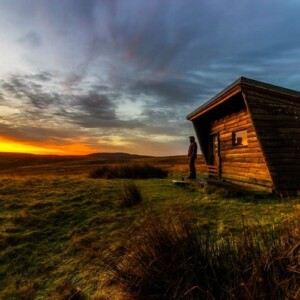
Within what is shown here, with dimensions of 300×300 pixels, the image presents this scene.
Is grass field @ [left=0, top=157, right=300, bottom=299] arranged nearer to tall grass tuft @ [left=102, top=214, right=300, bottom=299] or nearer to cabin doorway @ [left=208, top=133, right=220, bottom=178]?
tall grass tuft @ [left=102, top=214, right=300, bottom=299]

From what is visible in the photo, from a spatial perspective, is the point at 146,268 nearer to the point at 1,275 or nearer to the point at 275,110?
the point at 1,275

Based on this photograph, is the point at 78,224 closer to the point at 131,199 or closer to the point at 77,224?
the point at 77,224

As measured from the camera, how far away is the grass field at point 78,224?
5465mm

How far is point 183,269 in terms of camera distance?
3.77 meters

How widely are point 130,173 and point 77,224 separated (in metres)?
12.8

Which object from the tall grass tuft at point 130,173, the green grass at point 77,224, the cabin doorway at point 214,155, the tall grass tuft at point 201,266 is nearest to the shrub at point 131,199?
the green grass at point 77,224

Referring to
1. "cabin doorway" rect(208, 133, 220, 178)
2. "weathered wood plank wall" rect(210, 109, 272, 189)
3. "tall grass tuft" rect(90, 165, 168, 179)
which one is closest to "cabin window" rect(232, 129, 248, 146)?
"weathered wood plank wall" rect(210, 109, 272, 189)

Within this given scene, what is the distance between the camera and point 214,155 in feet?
64.6

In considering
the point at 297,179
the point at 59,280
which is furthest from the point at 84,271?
the point at 297,179

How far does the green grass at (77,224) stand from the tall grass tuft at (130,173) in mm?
6978

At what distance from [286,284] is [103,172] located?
19852 millimetres

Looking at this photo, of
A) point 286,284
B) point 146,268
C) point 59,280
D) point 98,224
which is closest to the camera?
point 286,284

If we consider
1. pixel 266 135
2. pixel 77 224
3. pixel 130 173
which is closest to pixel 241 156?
pixel 266 135

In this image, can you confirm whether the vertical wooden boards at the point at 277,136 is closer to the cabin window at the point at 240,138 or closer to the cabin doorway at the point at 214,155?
the cabin window at the point at 240,138
